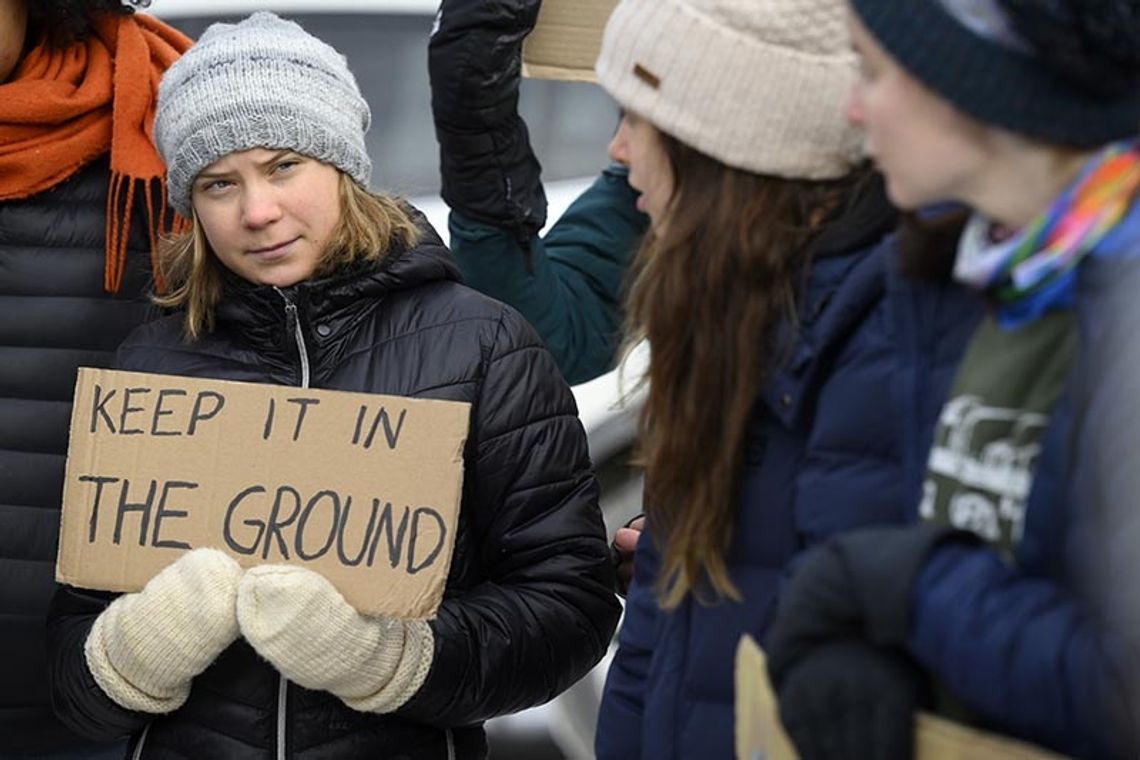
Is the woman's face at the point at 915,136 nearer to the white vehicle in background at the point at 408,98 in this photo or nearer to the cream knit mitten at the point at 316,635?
the cream knit mitten at the point at 316,635

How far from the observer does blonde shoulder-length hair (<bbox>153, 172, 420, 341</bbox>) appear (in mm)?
2230

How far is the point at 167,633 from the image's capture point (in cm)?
196

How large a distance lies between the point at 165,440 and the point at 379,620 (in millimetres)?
350

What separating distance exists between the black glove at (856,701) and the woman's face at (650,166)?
623mm

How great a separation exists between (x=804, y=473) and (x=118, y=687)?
3.15ft

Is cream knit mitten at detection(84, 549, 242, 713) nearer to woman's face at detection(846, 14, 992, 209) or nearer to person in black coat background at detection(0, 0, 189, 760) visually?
person in black coat background at detection(0, 0, 189, 760)

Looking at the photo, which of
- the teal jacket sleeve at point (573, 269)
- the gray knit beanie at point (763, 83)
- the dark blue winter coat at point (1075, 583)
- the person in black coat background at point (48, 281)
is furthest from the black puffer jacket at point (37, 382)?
the dark blue winter coat at point (1075, 583)

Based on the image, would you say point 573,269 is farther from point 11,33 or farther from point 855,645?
point 855,645

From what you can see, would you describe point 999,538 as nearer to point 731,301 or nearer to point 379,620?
point 731,301

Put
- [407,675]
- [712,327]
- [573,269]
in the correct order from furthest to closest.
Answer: [573,269] → [407,675] → [712,327]

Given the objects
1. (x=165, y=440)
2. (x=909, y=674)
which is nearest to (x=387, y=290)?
(x=165, y=440)

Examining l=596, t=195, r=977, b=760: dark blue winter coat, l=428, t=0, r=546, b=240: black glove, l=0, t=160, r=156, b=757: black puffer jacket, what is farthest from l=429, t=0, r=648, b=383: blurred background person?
l=596, t=195, r=977, b=760: dark blue winter coat

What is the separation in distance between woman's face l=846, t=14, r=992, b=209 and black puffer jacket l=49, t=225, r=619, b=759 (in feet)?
2.87

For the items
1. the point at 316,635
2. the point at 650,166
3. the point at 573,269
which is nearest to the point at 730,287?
the point at 650,166
